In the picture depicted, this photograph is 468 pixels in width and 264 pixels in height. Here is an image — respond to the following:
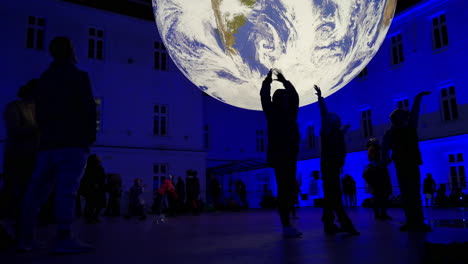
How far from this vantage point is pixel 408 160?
4.77 meters

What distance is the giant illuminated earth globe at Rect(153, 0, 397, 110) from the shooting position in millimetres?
4621

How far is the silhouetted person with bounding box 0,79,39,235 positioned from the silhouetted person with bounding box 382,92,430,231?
4.49 metres

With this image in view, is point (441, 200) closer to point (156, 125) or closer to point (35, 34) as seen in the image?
point (156, 125)

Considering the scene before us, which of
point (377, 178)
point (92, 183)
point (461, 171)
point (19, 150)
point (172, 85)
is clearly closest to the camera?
point (19, 150)

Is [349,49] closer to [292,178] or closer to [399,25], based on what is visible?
[292,178]

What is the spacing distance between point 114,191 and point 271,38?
37.8ft

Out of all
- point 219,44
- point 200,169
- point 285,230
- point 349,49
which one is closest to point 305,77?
point 349,49

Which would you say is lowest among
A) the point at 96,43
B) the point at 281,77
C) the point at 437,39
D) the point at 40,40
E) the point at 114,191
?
the point at 114,191

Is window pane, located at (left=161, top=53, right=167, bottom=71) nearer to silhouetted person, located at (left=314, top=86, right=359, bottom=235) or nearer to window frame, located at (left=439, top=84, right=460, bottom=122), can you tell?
window frame, located at (left=439, top=84, right=460, bottom=122)

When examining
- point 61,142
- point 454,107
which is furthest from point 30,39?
point 454,107

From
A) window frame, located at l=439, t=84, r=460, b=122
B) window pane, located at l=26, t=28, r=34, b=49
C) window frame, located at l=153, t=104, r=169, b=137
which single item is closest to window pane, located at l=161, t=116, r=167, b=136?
window frame, located at l=153, t=104, r=169, b=137

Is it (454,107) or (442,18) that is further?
(442,18)

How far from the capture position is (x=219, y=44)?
16.6 ft

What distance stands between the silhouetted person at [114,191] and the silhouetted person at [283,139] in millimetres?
10419
